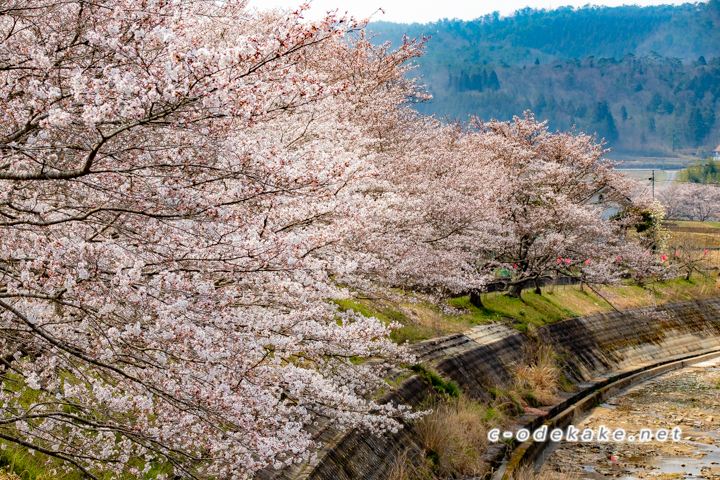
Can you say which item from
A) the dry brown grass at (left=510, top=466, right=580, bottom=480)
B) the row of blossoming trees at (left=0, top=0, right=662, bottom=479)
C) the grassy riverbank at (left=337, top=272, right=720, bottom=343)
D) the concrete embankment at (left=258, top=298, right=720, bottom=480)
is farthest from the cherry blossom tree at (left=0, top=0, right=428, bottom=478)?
the dry brown grass at (left=510, top=466, right=580, bottom=480)

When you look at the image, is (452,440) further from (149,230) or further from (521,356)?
(149,230)

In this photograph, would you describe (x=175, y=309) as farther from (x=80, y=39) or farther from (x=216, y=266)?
(x=80, y=39)

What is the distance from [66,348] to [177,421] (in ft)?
5.50

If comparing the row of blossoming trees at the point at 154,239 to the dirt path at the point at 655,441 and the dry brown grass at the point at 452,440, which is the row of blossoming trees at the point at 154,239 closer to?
the dry brown grass at the point at 452,440

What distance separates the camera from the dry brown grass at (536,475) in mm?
13438

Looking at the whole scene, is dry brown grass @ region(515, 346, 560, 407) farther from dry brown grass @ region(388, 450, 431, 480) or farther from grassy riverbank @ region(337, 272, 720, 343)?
dry brown grass @ region(388, 450, 431, 480)

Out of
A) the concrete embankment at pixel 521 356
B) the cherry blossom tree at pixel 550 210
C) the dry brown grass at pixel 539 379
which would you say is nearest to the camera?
the concrete embankment at pixel 521 356

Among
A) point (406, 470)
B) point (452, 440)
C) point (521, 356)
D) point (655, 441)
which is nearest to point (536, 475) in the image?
point (452, 440)

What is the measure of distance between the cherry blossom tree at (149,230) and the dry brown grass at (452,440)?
7.08 m

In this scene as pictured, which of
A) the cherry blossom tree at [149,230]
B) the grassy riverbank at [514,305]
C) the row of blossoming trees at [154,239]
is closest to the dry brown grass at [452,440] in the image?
the grassy riverbank at [514,305]

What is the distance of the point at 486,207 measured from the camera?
2136 cm

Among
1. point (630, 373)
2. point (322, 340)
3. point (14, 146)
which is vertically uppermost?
point (14, 146)

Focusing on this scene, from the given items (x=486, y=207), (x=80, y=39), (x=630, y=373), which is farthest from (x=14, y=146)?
(x=630, y=373)

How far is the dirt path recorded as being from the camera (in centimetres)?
1716
